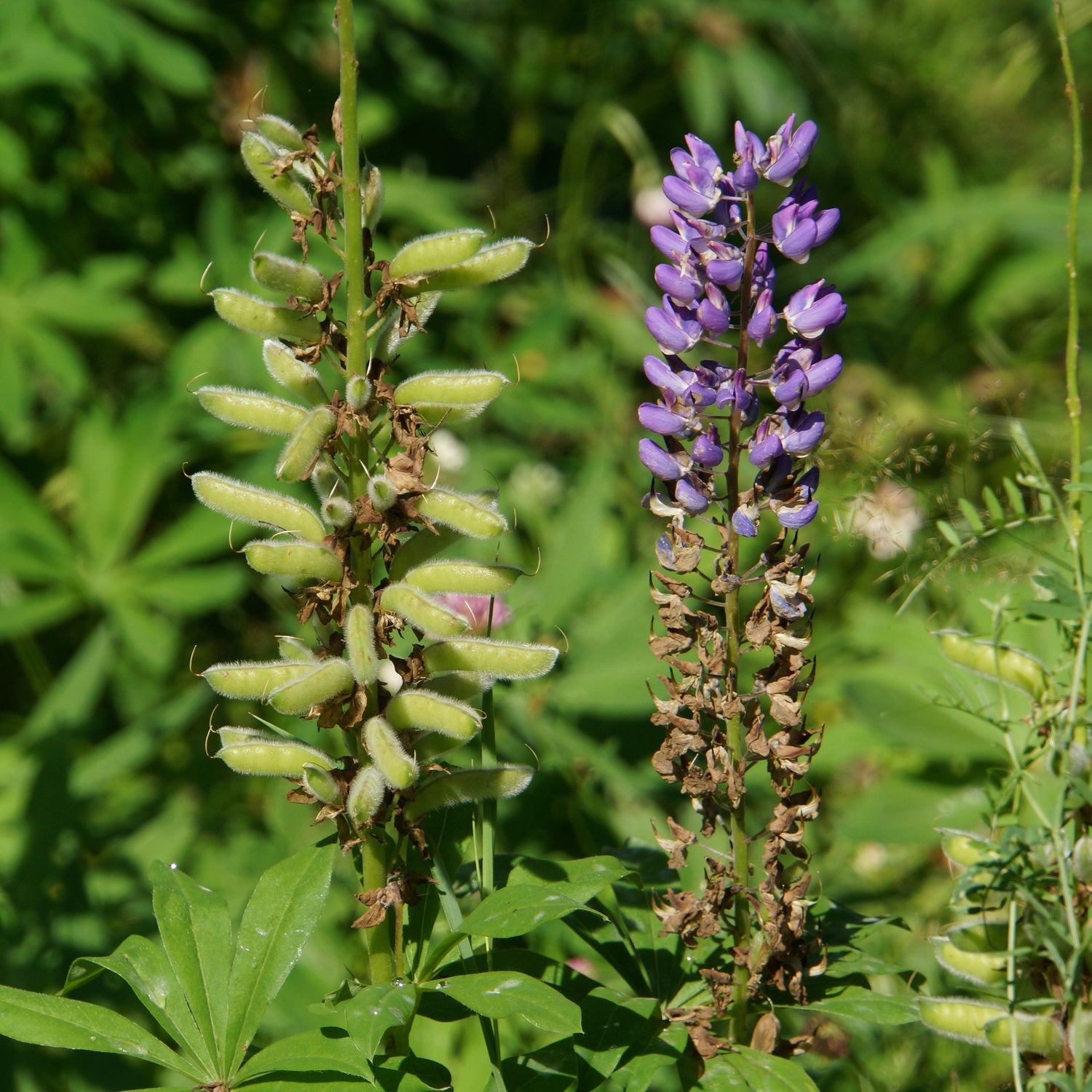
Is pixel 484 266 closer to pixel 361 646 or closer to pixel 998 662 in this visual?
pixel 361 646

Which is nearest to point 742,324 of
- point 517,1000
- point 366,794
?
point 366,794

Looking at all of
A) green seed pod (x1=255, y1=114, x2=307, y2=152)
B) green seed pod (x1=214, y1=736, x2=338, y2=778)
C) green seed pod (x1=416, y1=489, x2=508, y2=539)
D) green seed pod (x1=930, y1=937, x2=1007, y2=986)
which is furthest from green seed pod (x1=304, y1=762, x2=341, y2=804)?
green seed pod (x1=930, y1=937, x2=1007, y2=986)

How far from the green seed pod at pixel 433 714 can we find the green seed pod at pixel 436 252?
514 mm

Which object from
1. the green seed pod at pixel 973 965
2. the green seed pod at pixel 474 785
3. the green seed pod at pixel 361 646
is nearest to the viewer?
the green seed pod at pixel 361 646

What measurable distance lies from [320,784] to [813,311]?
82cm

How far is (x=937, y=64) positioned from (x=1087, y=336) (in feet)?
4.53

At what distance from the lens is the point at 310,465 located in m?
1.39

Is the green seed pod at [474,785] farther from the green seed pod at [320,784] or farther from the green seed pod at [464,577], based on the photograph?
the green seed pod at [464,577]

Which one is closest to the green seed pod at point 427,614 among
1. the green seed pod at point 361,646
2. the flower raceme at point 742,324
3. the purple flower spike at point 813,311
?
the green seed pod at point 361,646

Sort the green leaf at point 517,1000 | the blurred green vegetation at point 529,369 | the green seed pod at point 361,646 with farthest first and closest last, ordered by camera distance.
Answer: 1. the blurred green vegetation at point 529,369
2. the green seed pod at point 361,646
3. the green leaf at point 517,1000

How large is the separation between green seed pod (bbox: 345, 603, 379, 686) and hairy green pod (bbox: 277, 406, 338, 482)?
175mm

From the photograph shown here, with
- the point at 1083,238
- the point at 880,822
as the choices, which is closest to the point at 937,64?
the point at 1083,238

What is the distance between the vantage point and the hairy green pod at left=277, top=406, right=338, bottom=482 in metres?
1.34

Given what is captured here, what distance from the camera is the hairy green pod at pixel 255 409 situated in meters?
1.48
